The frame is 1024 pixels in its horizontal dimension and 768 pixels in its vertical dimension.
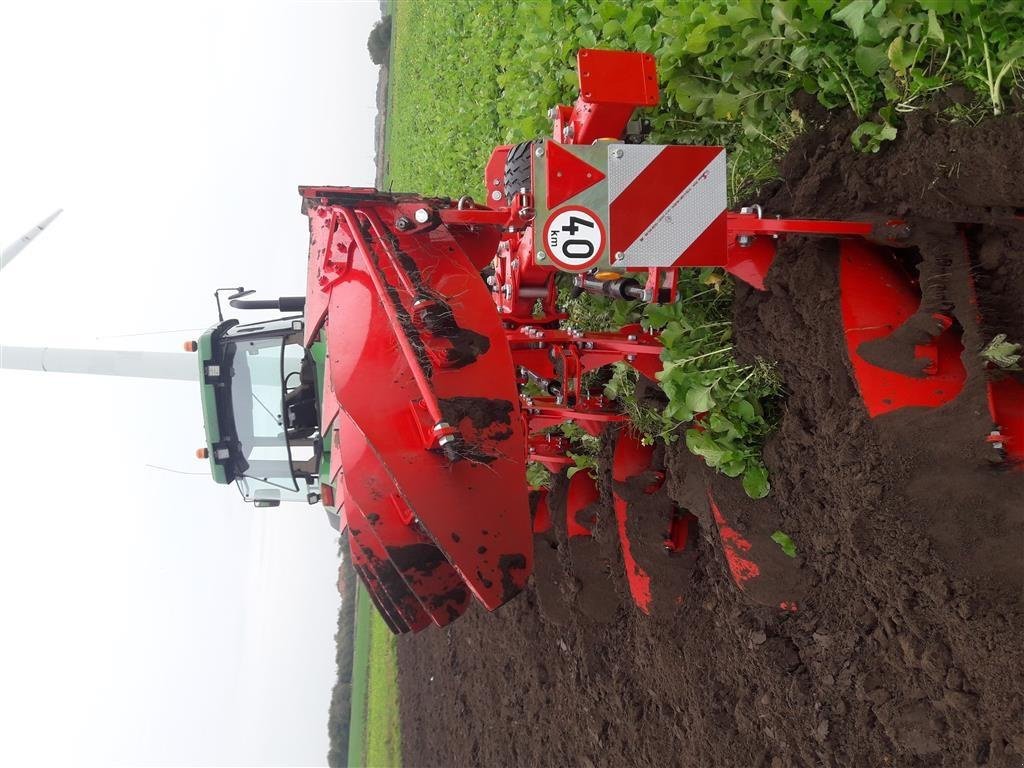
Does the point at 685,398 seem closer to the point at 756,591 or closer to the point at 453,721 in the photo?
the point at 756,591

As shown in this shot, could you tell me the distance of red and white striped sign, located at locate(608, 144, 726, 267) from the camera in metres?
2.41

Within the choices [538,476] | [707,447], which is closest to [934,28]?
[707,447]

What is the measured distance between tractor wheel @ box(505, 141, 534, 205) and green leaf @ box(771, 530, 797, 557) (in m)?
1.83

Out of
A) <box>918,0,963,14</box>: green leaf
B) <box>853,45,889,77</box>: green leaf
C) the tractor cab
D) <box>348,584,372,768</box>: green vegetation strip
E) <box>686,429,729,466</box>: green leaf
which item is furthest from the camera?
<box>348,584,372,768</box>: green vegetation strip

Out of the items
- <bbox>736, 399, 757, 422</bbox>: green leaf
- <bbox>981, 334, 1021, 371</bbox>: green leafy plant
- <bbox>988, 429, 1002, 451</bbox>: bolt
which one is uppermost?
<bbox>981, 334, 1021, 371</bbox>: green leafy plant

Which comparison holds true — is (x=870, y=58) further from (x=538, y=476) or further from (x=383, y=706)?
(x=383, y=706)

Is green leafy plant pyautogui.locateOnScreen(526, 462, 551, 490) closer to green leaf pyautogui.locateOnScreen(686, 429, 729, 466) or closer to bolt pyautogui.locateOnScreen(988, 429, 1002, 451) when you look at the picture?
green leaf pyautogui.locateOnScreen(686, 429, 729, 466)

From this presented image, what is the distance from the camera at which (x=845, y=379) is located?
111 inches

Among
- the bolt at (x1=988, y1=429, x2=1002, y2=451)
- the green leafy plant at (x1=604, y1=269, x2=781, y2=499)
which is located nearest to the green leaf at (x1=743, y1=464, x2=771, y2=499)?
the green leafy plant at (x1=604, y1=269, x2=781, y2=499)

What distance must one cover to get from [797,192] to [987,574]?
4.83ft

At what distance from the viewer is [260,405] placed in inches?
188

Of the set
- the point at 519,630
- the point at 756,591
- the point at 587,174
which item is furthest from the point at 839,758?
the point at 519,630

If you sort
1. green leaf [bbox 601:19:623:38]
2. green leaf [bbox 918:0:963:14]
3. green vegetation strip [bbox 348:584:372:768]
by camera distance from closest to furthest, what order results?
green leaf [bbox 918:0:963:14]
green leaf [bbox 601:19:623:38]
green vegetation strip [bbox 348:584:372:768]

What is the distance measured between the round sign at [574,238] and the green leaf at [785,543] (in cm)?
161
